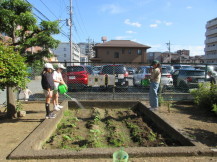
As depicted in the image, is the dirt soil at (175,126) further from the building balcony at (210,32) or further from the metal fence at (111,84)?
the building balcony at (210,32)

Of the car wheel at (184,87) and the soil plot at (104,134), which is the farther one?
the car wheel at (184,87)

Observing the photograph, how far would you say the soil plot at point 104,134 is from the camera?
395 centimetres

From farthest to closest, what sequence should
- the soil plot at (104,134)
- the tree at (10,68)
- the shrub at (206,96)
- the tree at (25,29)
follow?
the shrub at (206,96) < the tree at (25,29) < the tree at (10,68) < the soil plot at (104,134)

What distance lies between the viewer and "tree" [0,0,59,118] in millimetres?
5184

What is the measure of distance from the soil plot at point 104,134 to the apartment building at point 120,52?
40536mm

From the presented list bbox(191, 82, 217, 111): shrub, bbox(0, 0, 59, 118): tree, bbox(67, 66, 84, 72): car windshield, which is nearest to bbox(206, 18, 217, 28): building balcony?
bbox(67, 66, 84, 72): car windshield

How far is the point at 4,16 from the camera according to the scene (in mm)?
5043

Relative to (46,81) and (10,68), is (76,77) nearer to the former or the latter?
(46,81)

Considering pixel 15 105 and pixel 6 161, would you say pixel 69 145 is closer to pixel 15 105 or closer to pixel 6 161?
pixel 6 161

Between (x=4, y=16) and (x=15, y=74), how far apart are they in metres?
1.56

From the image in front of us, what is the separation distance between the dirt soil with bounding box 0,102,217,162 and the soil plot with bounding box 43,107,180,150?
0.60 metres

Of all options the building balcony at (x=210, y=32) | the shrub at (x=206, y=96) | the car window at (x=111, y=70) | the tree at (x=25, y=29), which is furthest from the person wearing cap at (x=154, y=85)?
the building balcony at (x=210, y=32)

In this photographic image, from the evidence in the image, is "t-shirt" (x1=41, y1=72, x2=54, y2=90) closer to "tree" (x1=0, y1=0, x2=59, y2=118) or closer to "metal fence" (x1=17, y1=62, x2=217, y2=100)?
"tree" (x1=0, y1=0, x2=59, y2=118)

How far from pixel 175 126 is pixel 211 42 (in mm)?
77531
